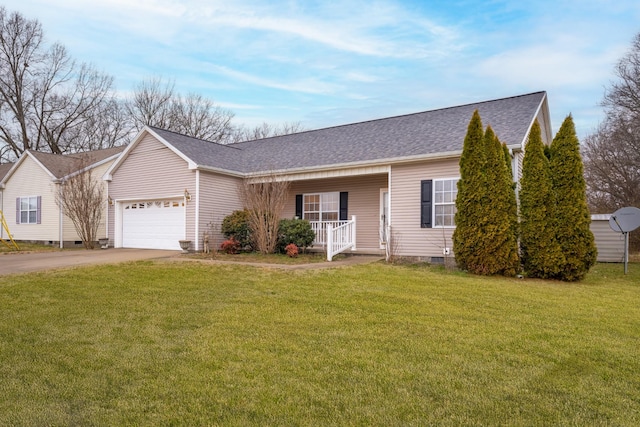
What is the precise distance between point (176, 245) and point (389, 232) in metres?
7.50

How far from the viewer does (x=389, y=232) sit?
11891 mm

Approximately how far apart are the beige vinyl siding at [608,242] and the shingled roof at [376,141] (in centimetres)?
458

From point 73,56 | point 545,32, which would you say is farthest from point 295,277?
point 73,56

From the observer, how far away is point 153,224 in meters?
15.1

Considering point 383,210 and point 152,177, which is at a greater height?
point 152,177

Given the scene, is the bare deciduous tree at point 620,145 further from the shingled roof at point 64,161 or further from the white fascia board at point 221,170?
the shingled roof at point 64,161

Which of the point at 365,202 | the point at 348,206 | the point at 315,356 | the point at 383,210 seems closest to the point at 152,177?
the point at 348,206

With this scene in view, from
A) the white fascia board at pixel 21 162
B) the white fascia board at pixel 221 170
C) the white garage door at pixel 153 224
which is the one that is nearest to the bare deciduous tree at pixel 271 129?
the white fascia board at pixel 21 162

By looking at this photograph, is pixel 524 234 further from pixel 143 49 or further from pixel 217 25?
pixel 143 49

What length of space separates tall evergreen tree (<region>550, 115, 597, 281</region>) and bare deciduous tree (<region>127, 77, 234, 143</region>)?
28.1m

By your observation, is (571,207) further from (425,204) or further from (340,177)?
(340,177)

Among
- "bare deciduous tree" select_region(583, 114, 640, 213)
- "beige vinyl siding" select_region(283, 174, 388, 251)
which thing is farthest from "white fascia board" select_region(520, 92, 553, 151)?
"bare deciduous tree" select_region(583, 114, 640, 213)

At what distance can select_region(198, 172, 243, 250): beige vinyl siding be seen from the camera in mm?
13750

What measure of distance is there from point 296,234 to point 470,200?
17.2 ft
